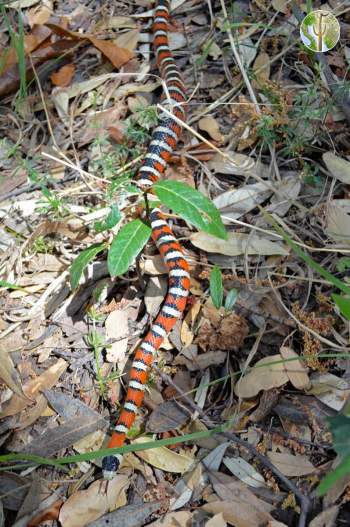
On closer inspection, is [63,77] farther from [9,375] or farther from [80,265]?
[9,375]

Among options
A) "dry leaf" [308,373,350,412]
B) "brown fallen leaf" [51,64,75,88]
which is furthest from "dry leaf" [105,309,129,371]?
"brown fallen leaf" [51,64,75,88]

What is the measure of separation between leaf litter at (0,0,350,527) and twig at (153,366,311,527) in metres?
0.01

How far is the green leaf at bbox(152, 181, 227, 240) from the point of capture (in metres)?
2.85

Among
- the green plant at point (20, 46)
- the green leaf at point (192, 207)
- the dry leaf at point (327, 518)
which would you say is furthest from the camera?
the green plant at point (20, 46)

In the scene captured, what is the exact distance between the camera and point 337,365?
3164 millimetres

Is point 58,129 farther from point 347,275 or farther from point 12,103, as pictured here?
point 347,275

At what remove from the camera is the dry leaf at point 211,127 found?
4.28 meters

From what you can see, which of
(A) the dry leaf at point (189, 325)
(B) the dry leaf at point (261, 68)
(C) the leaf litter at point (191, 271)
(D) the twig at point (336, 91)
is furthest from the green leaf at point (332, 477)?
(B) the dry leaf at point (261, 68)

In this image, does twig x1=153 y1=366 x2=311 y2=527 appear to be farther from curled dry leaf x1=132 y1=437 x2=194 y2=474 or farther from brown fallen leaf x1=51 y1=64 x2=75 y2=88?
brown fallen leaf x1=51 y1=64 x2=75 y2=88

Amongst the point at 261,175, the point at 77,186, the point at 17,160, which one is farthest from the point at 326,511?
the point at 17,160

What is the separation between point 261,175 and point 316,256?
0.79 metres

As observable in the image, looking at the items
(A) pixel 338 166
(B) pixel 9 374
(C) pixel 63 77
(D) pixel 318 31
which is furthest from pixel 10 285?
(D) pixel 318 31

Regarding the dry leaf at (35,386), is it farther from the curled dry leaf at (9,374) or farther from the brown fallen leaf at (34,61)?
the brown fallen leaf at (34,61)

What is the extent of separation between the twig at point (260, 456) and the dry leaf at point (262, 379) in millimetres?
244
